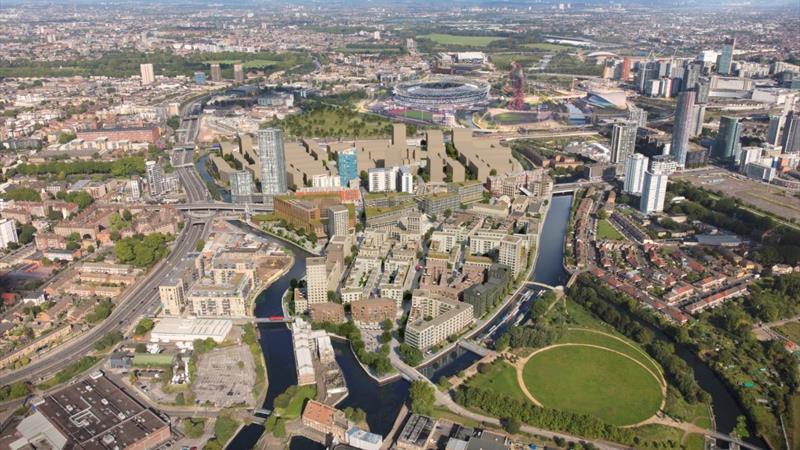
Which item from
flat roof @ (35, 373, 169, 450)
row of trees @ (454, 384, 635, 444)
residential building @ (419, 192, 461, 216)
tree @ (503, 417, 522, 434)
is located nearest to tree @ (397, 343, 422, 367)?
row of trees @ (454, 384, 635, 444)

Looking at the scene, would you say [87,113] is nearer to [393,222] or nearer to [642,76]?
[393,222]

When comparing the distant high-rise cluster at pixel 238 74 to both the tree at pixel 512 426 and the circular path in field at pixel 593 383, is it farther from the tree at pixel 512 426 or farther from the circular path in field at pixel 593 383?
the tree at pixel 512 426

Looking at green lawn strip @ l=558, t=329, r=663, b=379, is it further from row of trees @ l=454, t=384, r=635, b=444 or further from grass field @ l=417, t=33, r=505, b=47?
grass field @ l=417, t=33, r=505, b=47

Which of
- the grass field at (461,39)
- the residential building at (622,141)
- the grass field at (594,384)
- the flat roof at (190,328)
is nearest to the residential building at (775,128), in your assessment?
the residential building at (622,141)

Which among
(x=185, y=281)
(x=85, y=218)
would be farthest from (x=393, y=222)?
(x=85, y=218)

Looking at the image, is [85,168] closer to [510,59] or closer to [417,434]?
[417,434]

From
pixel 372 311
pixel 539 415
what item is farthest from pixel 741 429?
pixel 372 311
